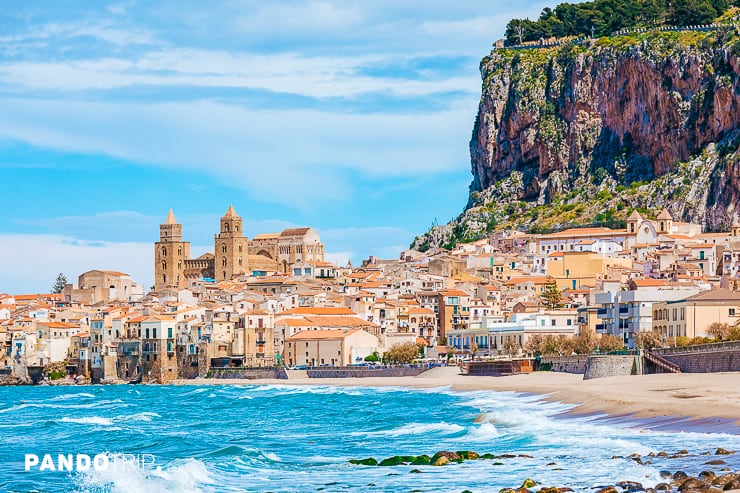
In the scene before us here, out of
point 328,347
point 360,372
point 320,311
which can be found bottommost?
point 360,372

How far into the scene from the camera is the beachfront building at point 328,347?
106250 millimetres

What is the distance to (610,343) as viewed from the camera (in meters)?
89.1

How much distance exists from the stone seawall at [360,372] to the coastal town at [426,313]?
10.3ft

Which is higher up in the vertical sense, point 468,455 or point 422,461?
point 468,455

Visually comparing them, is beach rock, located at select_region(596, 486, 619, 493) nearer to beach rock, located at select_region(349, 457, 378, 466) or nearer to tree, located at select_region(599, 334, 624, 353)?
beach rock, located at select_region(349, 457, 378, 466)

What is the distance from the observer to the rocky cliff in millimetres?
158000

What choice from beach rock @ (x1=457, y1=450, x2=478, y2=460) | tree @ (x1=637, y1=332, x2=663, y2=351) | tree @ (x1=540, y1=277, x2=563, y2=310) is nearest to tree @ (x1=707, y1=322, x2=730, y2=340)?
tree @ (x1=637, y1=332, x2=663, y2=351)

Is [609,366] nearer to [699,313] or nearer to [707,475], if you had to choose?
[699,313]

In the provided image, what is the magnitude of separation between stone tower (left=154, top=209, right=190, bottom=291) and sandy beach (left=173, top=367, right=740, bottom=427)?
316 feet

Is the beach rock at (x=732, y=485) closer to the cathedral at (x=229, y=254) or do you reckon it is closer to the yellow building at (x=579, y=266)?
the yellow building at (x=579, y=266)

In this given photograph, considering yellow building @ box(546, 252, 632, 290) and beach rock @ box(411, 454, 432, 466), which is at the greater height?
yellow building @ box(546, 252, 632, 290)

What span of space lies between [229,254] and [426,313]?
6315cm

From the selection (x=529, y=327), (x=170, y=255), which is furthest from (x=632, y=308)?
(x=170, y=255)

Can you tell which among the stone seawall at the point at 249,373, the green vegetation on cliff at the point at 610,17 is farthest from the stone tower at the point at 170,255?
the stone seawall at the point at 249,373
